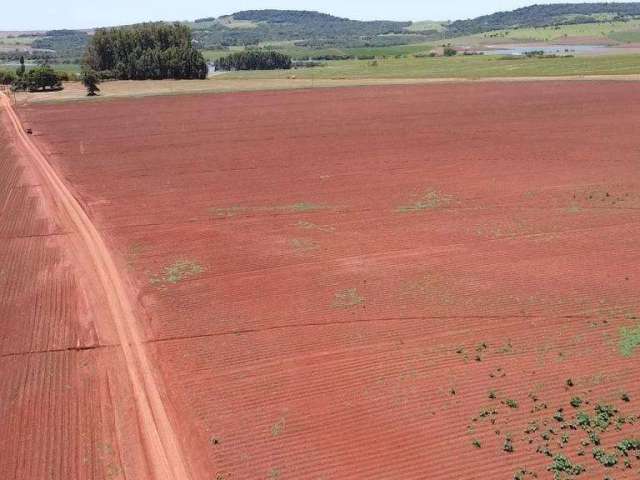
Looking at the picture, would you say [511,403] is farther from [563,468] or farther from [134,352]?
[134,352]

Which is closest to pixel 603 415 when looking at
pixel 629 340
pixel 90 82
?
pixel 629 340

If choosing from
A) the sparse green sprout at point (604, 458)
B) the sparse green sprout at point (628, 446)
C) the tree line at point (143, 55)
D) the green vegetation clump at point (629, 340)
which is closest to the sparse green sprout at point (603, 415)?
the sparse green sprout at point (628, 446)

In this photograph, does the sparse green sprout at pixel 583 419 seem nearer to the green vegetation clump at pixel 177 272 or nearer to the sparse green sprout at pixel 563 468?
the sparse green sprout at pixel 563 468

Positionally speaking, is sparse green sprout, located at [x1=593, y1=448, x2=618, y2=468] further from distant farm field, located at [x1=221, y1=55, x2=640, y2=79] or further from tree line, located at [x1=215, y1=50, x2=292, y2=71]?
tree line, located at [x1=215, y1=50, x2=292, y2=71]

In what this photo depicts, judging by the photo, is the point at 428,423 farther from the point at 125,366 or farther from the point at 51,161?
the point at 51,161

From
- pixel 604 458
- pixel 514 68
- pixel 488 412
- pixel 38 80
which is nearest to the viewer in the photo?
pixel 604 458

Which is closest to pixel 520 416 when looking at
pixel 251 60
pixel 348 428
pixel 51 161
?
pixel 348 428
